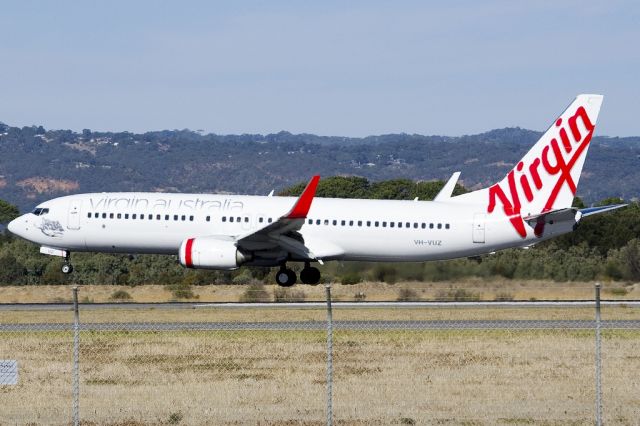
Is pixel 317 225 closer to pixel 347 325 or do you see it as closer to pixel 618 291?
pixel 618 291

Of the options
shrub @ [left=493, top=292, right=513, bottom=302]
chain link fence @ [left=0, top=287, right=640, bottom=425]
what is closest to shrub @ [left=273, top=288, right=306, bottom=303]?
shrub @ [left=493, top=292, right=513, bottom=302]

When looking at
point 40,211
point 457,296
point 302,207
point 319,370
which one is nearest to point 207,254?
point 302,207

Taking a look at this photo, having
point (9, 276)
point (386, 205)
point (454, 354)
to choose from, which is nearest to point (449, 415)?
point (454, 354)

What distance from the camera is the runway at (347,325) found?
100ft

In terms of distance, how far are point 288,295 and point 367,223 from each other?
13.6 feet

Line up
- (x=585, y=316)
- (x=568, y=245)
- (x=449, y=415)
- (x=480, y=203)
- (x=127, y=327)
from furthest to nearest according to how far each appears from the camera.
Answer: (x=568, y=245) → (x=480, y=203) → (x=585, y=316) → (x=127, y=327) → (x=449, y=415)

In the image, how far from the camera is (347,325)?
32438 mm

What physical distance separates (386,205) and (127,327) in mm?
16606

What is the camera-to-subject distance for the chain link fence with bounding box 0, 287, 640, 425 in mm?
20859

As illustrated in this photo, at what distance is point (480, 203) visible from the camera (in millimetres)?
45188

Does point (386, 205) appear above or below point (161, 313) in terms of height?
above

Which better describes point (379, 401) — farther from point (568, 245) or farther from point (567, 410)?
point (568, 245)

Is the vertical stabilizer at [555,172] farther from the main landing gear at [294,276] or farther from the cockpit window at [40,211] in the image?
the cockpit window at [40,211]

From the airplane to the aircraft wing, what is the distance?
0.05 m
